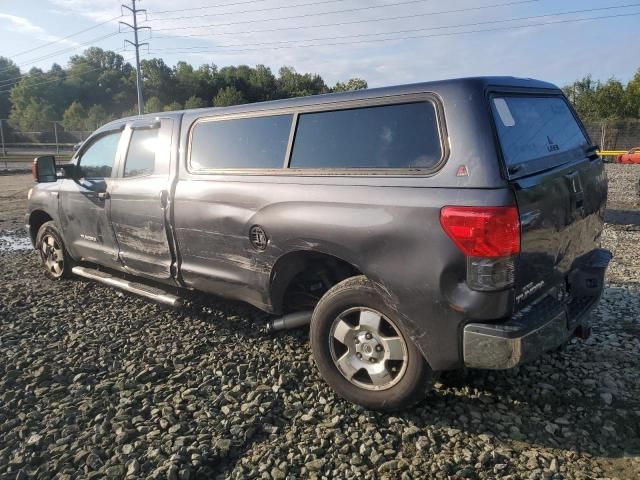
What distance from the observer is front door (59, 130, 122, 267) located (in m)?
5.02

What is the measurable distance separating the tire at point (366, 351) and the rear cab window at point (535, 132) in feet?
3.71

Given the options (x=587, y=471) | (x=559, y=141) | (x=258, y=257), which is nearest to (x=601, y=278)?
(x=559, y=141)

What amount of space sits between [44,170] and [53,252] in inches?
48.4

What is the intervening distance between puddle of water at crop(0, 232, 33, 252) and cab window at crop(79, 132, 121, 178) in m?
3.37

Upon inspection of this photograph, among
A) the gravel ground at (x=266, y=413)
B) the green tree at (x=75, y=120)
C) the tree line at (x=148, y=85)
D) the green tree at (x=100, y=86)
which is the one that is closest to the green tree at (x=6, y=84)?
the tree line at (x=148, y=85)

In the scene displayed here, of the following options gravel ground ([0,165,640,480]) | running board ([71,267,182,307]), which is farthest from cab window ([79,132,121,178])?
gravel ground ([0,165,640,480])

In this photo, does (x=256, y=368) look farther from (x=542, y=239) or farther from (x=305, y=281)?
(x=542, y=239)

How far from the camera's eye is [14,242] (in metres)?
8.47

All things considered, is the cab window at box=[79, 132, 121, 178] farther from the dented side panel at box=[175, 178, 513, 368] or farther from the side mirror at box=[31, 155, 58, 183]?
the dented side panel at box=[175, 178, 513, 368]

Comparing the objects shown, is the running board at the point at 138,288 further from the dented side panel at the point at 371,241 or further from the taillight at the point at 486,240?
the taillight at the point at 486,240

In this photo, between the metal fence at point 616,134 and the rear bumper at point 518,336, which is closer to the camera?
the rear bumper at point 518,336

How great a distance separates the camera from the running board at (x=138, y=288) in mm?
4367

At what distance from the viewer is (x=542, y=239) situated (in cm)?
278

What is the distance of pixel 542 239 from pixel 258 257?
6.29 ft
